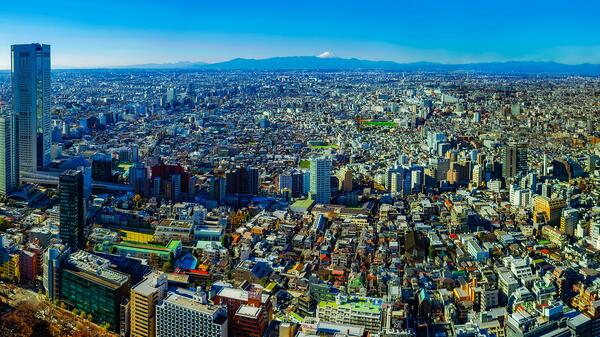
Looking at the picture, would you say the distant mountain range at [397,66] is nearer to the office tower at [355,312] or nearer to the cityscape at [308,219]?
the cityscape at [308,219]

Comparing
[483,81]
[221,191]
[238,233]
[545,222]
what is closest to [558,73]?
[483,81]

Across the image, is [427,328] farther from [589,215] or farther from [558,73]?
[558,73]

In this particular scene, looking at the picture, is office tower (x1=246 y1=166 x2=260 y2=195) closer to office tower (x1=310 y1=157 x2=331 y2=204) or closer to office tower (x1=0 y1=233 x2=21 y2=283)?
office tower (x1=310 y1=157 x2=331 y2=204)

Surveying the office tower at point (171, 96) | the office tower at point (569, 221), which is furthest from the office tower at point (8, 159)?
the office tower at point (171, 96)

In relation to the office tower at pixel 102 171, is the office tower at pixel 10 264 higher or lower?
lower

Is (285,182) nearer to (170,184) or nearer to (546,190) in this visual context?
(170,184)

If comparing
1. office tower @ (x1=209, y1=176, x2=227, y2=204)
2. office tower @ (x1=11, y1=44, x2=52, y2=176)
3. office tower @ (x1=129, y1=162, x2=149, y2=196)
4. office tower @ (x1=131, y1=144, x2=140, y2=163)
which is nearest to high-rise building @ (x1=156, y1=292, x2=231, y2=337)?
office tower @ (x1=209, y1=176, x2=227, y2=204)

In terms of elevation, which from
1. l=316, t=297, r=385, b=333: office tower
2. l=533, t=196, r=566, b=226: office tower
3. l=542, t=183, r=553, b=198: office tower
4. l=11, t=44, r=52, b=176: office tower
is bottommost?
l=316, t=297, r=385, b=333: office tower
